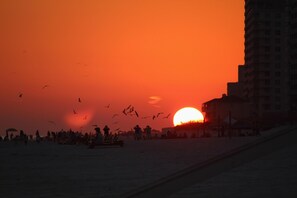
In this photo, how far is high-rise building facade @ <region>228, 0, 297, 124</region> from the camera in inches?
4316

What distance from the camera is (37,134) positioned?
148ft

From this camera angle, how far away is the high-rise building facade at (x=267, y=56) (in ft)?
360

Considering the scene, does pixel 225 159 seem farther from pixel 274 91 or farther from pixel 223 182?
pixel 274 91

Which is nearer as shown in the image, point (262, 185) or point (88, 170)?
point (262, 185)

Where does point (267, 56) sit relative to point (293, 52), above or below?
above

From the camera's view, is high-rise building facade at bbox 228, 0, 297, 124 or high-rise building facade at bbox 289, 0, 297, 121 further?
high-rise building facade at bbox 228, 0, 297, 124

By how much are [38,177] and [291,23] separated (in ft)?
321

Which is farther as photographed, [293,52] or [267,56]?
[267,56]

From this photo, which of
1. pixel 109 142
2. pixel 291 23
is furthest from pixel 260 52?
pixel 109 142

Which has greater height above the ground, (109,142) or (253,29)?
(253,29)

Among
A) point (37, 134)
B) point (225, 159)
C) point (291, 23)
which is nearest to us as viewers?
point (225, 159)

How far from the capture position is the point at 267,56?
376 ft

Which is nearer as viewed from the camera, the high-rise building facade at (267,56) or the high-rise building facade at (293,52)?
the high-rise building facade at (293,52)

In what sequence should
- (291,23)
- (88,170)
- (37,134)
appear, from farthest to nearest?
(291,23) < (37,134) < (88,170)
